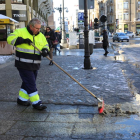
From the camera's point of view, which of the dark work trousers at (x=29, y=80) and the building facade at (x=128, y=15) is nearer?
the dark work trousers at (x=29, y=80)

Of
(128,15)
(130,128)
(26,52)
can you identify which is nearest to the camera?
(130,128)

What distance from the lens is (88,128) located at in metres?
4.13

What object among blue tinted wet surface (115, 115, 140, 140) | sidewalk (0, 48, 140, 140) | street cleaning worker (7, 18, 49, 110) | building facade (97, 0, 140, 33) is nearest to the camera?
blue tinted wet surface (115, 115, 140, 140)

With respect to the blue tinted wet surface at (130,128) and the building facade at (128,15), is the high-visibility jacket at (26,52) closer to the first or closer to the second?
the blue tinted wet surface at (130,128)

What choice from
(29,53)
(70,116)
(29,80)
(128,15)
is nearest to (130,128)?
(70,116)

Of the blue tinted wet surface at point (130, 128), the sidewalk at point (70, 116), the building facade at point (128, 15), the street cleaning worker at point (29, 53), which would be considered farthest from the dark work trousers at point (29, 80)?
the building facade at point (128, 15)

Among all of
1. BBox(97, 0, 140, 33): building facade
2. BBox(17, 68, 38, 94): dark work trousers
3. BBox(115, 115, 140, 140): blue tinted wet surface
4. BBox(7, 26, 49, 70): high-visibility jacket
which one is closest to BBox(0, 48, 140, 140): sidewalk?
BBox(115, 115, 140, 140): blue tinted wet surface

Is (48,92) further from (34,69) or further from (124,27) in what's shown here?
(124,27)

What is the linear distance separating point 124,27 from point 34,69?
259 ft

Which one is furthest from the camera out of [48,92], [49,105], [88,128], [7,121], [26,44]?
[48,92]

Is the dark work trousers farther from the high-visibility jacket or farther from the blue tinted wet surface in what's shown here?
the blue tinted wet surface

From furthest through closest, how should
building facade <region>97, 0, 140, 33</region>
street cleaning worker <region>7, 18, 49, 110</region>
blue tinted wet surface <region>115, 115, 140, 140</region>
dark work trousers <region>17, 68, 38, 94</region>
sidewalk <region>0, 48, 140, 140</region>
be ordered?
1. building facade <region>97, 0, 140, 33</region>
2. dark work trousers <region>17, 68, 38, 94</region>
3. street cleaning worker <region>7, 18, 49, 110</region>
4. sidewalk <region>0, 48, 140, 140</region>
5. blue tinted wet surface <region>115, 115, 140, 140</region>

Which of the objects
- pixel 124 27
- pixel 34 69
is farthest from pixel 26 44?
pixel 124 27

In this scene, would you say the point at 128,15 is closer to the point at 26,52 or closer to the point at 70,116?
the point at 26,52
